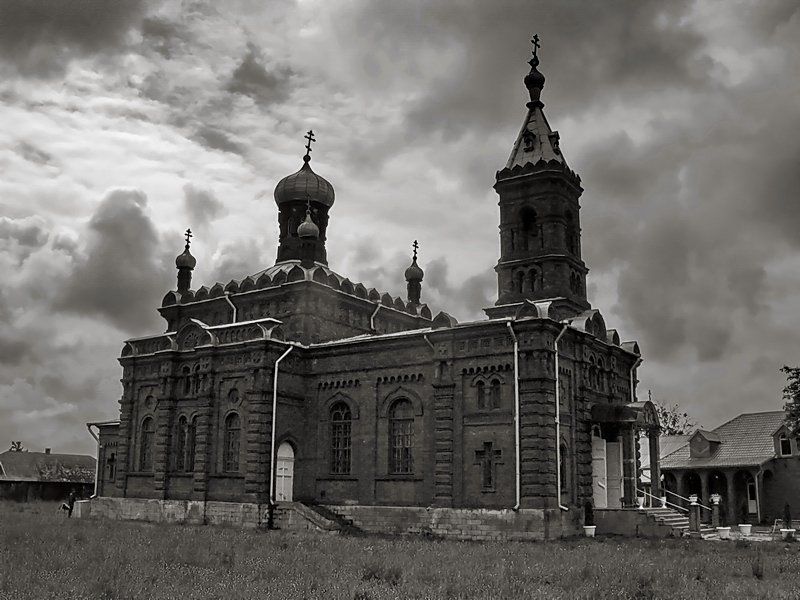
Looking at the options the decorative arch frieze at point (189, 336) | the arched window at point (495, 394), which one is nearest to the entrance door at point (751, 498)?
the arched window at point (495, 394)

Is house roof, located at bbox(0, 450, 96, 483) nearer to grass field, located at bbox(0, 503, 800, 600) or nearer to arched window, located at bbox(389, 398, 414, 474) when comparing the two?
arched window, located at bbox(389, 398, 414, 474)

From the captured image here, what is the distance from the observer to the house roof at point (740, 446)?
38219mm

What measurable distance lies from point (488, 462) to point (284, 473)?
27.8ft

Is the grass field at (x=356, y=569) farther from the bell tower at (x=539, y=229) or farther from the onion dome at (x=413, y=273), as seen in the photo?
the onion dome at (x=413, y=273)

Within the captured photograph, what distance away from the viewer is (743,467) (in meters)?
37.6

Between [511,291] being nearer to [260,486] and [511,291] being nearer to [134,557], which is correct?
[260,486]

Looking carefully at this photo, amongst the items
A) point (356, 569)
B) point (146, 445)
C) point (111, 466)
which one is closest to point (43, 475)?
point (111, 466)

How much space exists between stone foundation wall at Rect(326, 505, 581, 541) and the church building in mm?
59

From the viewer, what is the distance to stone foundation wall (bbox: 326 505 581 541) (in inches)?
984

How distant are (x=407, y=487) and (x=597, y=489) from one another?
262 inches

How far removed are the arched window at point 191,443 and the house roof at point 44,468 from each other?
22959mm

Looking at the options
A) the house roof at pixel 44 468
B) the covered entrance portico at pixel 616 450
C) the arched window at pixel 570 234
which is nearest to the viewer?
the covered entrance portico at pixel 616 450

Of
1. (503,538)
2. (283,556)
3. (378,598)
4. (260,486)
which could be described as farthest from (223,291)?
(378,598)

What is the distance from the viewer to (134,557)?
16.0 metres
